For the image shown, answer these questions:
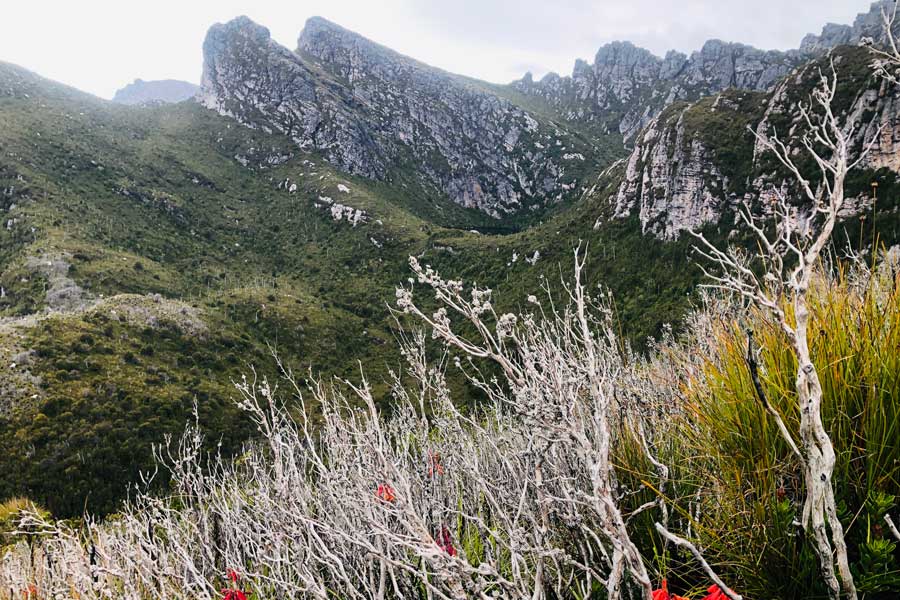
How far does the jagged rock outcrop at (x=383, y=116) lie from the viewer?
117m

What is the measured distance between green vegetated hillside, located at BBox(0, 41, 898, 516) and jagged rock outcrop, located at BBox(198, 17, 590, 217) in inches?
604

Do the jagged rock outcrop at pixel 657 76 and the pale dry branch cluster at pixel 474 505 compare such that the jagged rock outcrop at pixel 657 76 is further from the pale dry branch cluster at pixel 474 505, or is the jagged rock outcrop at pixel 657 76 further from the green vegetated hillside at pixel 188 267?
the pale dry branch cluster at pixel 474 505

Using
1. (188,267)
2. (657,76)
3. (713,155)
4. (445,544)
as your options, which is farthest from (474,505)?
(657,76)

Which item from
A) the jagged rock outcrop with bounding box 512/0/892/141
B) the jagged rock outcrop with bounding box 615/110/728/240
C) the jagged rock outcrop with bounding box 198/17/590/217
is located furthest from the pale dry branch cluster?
the jagged rock outcrop with bounding box 512/0/892/141

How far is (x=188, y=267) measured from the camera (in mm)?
65375

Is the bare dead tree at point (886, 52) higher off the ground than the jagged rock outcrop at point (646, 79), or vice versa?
the jagged rock outcrop at point (646, 79)

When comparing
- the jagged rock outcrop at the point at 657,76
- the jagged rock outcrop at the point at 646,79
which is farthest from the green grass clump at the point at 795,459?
the jagged rock outcrop at the point at 646,79

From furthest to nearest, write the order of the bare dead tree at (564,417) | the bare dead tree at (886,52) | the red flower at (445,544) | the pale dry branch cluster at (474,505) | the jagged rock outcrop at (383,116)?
1. the jagged rock outcrop at (383,116)
2. the bare dead tree at (886,52)
3. the red flower at (445,544)
4. the pale dry branch cluster at (474,505)
5. the bare dead tree at (564,417)

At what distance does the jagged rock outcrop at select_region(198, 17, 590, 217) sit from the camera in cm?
11681

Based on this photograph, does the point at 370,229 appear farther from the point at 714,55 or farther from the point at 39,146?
the point at 714,55

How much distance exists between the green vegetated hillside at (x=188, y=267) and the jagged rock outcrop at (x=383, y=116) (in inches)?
604

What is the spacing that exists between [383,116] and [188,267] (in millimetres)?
92845

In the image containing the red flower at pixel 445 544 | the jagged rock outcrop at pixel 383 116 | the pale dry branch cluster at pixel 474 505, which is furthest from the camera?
the jagged rock outcrop at pixel 383 116

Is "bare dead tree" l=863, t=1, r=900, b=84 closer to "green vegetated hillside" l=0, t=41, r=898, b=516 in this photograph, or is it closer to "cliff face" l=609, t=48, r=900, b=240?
"green vegetated hillside" l=0, t=41, r=898, b=516
